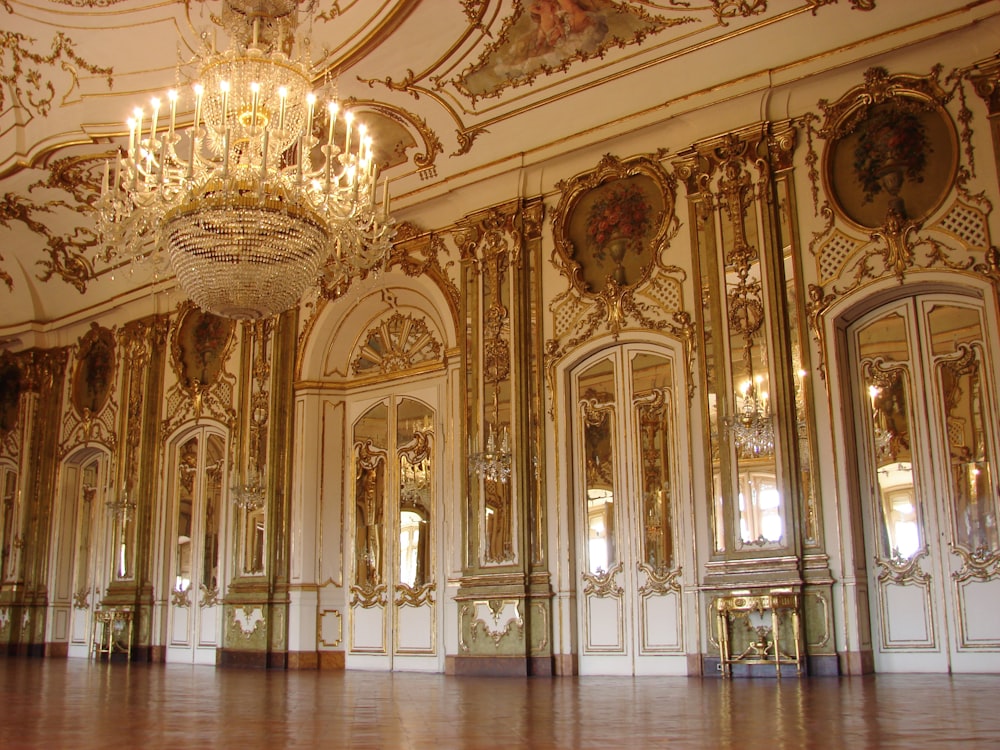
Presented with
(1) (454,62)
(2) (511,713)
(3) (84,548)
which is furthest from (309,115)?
(3) (84,548)

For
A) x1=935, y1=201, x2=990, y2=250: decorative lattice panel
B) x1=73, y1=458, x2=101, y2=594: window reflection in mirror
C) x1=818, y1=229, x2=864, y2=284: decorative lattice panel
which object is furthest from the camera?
x1=73, y1=458, x2=101, y2=594: window reflection in mirror

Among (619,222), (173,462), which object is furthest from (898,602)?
(173,462)

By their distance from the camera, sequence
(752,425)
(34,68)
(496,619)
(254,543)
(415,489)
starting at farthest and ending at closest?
(254,543), (415,489), (34,68), (496,619), (752,425)

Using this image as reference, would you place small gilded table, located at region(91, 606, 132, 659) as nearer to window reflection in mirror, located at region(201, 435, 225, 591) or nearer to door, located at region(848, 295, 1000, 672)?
window reflection in mirror, located at region(201, 435, 225, 591)

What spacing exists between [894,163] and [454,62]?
388cm

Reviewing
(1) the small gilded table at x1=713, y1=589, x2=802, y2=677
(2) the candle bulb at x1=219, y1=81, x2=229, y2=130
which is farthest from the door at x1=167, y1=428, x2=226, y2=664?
(1) the small gilded table at x1=713, y1=589, x2=802, y2=677

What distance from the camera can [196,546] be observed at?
12.2 metres

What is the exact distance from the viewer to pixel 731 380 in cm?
815

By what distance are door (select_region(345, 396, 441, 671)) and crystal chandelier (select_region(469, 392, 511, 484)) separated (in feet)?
4.00

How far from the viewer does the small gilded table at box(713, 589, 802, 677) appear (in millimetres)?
7402

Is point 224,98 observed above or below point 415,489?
above

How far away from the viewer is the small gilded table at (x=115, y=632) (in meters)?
12.2

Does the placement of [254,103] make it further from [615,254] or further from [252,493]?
[252,493]

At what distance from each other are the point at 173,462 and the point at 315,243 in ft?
22.0
